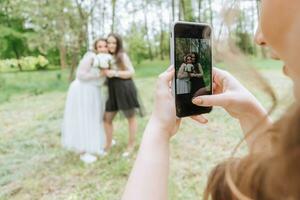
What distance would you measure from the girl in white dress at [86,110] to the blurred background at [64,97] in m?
0.10

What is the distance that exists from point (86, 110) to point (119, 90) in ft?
0.81

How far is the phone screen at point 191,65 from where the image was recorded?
525mm

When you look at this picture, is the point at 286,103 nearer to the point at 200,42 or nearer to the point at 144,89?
the point at 200,42

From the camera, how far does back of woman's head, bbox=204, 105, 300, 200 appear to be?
26 centimetres

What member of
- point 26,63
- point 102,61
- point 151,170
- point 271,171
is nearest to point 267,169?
point 271,171

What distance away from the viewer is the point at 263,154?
0.98 ft

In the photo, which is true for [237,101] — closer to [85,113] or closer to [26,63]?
[85,113]

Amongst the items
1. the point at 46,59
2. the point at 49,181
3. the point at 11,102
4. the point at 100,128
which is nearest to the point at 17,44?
the point at 46,59

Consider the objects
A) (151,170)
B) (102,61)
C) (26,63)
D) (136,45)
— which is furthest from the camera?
(136,45)

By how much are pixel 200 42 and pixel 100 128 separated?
223cm

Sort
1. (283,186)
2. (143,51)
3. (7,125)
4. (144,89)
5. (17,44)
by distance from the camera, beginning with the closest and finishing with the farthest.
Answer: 1. (283,186)
2. (7,125)
3. (144,89)
4. (17,44)
5. (143,51)

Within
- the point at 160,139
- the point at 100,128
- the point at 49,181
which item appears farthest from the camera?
the point at 100,128

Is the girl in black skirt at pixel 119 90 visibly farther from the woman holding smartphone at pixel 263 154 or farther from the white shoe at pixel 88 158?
the woman holding smartphone at pixel 263 154

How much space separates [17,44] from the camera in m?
6.57
